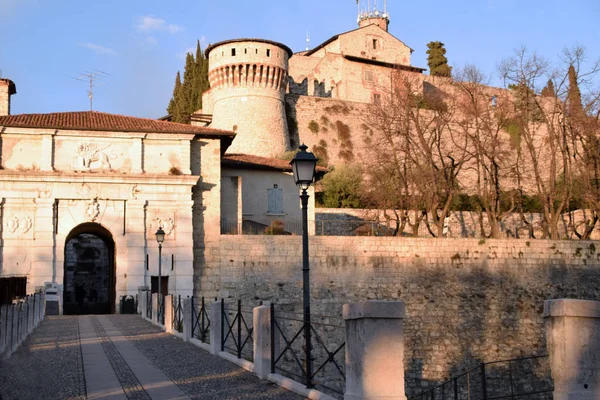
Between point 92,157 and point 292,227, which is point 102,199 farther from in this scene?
point 292,227

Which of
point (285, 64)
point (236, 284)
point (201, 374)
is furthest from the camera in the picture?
point (285, 64)

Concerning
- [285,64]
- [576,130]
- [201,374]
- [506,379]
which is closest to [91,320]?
[201,374]

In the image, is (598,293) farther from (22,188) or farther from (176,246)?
(22,188)

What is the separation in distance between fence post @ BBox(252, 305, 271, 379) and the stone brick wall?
19.9m

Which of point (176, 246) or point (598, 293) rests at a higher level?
point (176, 246)

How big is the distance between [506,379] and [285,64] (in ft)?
103

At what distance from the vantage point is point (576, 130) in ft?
133

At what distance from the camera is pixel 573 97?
41.2 m

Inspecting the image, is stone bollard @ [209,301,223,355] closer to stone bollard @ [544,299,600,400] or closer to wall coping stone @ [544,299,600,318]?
stone bollard @ [544,299,600,400]

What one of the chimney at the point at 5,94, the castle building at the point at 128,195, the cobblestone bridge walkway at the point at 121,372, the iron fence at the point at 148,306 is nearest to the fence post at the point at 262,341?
the cobblestone bridge walkway at the point at 121,372

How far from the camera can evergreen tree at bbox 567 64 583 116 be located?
40500 mm

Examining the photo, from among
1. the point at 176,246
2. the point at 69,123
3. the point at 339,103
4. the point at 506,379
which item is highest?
the point at 339,103

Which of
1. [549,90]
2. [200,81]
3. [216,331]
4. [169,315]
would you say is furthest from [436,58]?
[216,331]

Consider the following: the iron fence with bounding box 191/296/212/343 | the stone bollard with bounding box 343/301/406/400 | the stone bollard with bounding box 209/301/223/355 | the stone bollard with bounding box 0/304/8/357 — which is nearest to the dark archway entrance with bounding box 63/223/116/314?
the iron fence with bounding box 191/296/212/343
